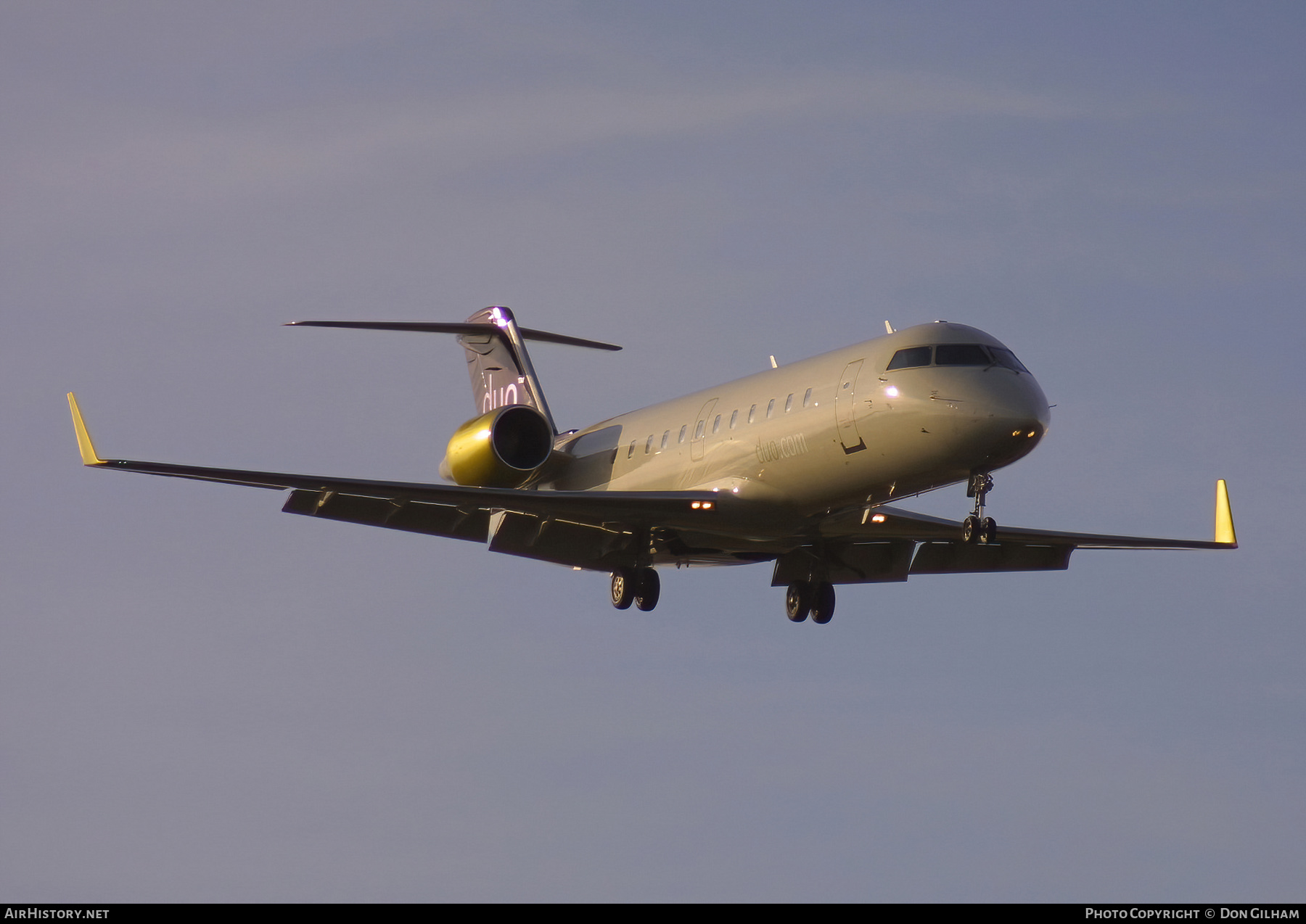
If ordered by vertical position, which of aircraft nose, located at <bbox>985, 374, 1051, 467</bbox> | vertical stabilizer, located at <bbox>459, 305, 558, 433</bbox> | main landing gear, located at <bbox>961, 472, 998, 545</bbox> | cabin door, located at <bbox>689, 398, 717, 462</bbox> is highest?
vertical stabilizer, located at <bbox>459, 305, 558, 433</bbox>

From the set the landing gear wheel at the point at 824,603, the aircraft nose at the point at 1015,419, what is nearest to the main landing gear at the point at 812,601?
the landing gear wheel at the point at 824,603

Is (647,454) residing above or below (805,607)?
above

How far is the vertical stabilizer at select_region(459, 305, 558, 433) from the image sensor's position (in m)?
32.4

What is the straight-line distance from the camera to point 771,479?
987 inches

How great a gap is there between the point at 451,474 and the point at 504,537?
6.54 ft

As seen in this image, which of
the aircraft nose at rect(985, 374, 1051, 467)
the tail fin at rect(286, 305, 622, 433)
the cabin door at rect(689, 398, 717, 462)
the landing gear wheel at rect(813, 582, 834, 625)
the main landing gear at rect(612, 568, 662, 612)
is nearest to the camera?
the aircraft nose at rect(985, 374, 1051, 467)

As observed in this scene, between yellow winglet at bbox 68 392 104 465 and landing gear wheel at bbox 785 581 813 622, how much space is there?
1081 centimetres

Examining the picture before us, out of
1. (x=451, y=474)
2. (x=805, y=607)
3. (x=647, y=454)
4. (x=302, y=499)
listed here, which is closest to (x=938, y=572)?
(x=805, y=607)

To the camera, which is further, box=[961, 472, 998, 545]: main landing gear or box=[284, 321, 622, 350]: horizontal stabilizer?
box=[284, 321, 622, 350]: horizontal stabilizer

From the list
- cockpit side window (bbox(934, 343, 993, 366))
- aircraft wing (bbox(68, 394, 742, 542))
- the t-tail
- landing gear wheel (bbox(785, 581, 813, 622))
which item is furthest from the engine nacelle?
cockpit side window (bbox(934, 343, 993, 366))

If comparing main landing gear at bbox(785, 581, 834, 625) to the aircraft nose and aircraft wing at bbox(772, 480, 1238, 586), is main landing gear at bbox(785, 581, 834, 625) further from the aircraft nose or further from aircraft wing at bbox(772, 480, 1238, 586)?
the aircraft nose

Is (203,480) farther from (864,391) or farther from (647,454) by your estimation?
(864,391)

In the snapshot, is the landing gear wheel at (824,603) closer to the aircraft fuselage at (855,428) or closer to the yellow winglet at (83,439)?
the aircraft fuselage at (855,428)

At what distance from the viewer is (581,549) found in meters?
27.8
